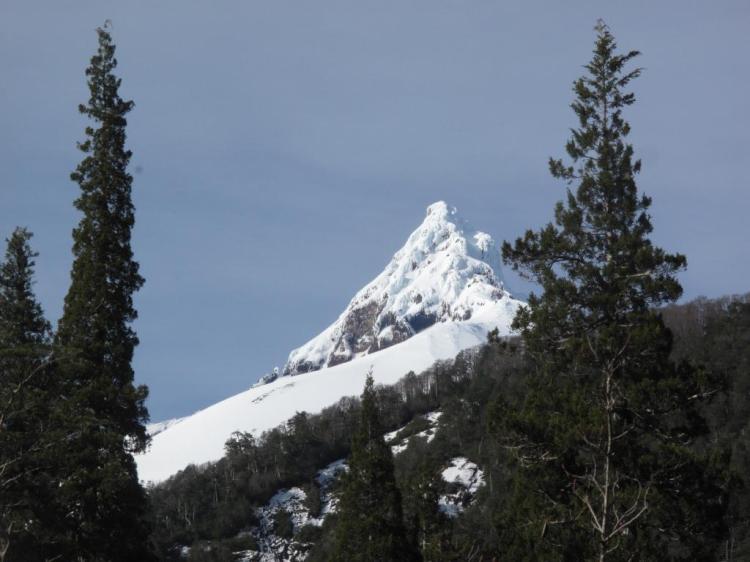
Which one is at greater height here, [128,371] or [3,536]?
[128,371]

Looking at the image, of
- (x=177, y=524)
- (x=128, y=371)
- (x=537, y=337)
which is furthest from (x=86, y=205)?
(x=177, y=524)

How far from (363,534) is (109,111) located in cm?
1763

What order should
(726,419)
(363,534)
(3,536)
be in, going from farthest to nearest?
1. (726,419)
2. (363,534)
3. (3,536)

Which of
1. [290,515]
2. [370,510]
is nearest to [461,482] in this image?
[290,515]

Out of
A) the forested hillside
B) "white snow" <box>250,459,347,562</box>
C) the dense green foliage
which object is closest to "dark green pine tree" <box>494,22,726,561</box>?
the dense green foliage

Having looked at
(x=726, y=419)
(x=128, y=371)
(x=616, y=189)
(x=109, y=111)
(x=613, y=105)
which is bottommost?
(x=726, y=419)

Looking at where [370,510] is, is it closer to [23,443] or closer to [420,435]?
[23,443]

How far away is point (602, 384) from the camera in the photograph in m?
19.8

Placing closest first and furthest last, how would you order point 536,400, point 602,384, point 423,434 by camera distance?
point 602,384 → point 536,400 → point 423,434

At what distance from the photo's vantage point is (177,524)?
130625 millimetres

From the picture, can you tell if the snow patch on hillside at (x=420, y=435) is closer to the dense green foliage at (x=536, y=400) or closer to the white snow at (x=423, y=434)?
the white snow at (x=423, y=434)

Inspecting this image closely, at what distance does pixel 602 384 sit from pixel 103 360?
1374 centimetres

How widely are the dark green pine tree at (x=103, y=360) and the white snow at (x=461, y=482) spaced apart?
288 feet

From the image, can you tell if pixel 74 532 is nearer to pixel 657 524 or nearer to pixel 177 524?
pixel 657 524
